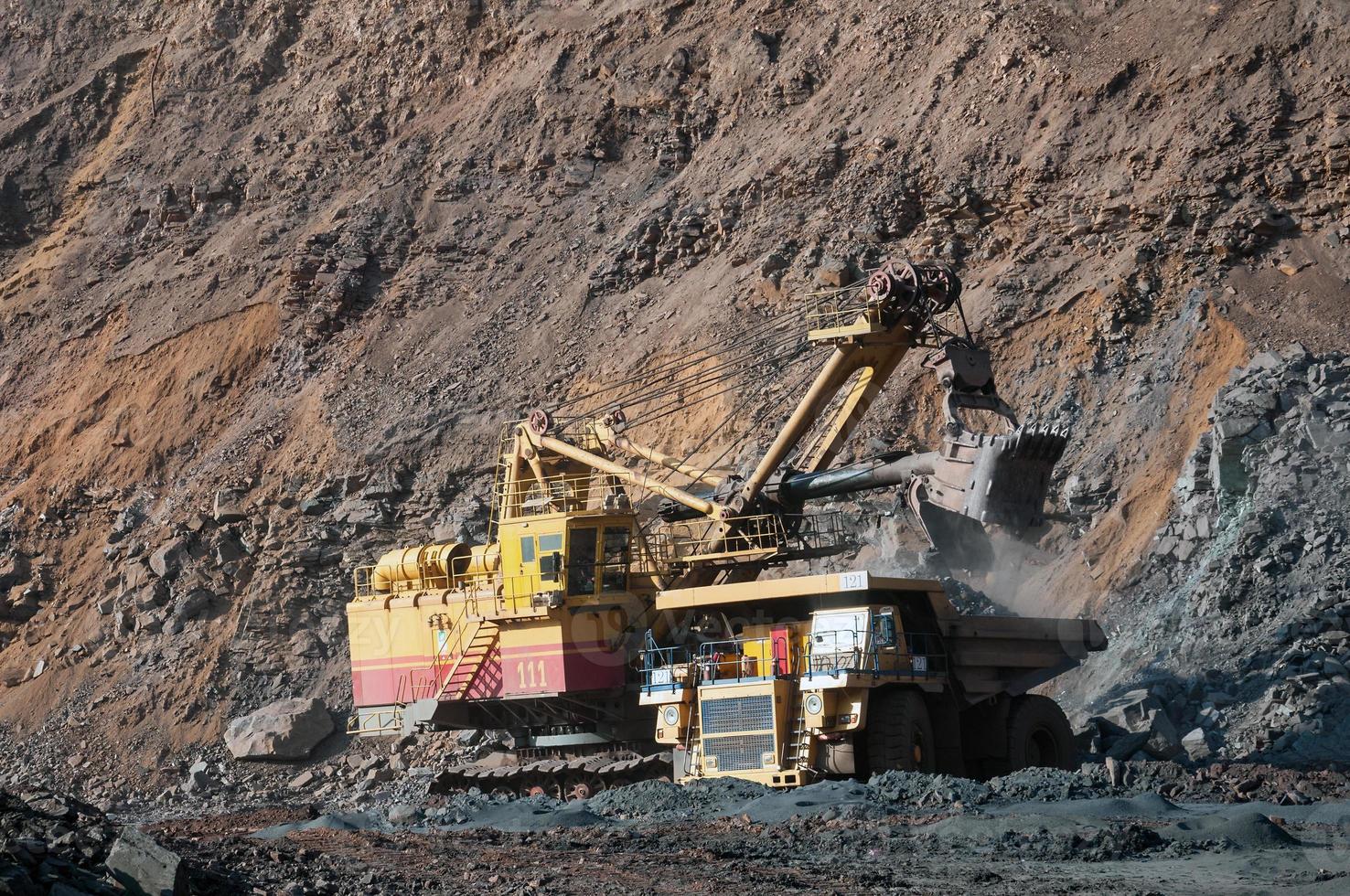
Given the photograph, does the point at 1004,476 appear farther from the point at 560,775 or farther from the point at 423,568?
the point at 423,568

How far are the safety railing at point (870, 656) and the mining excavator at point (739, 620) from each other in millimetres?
26

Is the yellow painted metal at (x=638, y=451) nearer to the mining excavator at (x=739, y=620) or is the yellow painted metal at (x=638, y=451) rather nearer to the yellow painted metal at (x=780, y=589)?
the mining excavator at (x=739, y=620)

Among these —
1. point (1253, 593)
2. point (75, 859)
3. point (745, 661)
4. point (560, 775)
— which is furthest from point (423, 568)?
point (75, 859)

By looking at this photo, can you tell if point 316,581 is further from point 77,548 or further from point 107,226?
point 107,226

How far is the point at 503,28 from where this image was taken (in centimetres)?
4128

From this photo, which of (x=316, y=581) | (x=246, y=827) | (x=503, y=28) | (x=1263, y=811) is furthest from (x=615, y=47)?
(x=1263, y=811)

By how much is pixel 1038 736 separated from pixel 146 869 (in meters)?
12.7

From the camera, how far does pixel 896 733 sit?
18312mm

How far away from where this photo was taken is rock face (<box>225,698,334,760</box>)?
2661 cm

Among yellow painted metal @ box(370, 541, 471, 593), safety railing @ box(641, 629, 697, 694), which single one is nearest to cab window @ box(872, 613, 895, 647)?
safety railing @ box(641, 629, 697, 694)

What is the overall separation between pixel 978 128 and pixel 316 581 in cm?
1571

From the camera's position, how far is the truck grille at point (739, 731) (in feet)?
60.5

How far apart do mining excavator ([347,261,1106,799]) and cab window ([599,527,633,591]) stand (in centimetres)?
3

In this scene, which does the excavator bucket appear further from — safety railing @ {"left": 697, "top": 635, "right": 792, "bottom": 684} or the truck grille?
the truck grille
